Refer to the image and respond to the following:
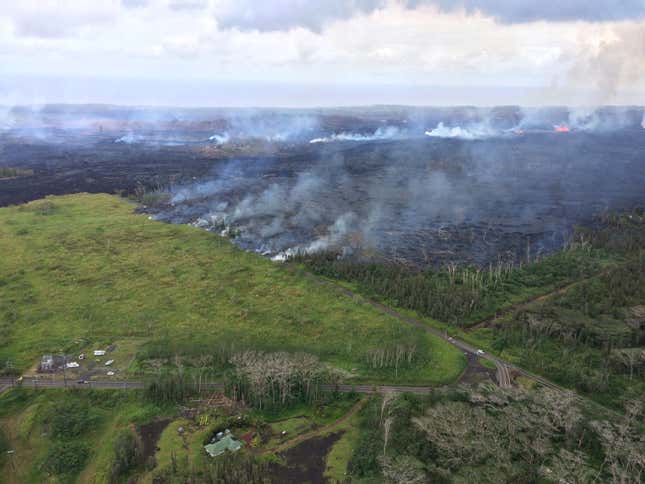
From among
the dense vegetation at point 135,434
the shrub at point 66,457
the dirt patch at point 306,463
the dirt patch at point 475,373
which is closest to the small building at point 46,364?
the dense vegetation at point 135,434

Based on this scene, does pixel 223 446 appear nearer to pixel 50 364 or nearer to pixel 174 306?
pixel 50 364

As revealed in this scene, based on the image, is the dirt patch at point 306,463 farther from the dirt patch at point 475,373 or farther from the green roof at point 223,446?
the dirt patch at point 475,373

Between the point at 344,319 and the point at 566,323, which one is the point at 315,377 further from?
the point at 566,323

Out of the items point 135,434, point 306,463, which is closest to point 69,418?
point 135,434

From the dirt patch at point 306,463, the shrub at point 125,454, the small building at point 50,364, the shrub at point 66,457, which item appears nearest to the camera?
the dirt patch at point 306,463

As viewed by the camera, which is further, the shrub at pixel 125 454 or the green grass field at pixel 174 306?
the green grass field at pixel 174 306

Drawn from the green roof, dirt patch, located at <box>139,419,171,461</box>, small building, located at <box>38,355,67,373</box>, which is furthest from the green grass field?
the green roof

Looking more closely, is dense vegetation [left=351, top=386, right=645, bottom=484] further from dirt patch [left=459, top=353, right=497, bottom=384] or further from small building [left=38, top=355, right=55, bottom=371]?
small building [left=38, top=355, right=55, bottom=371]
